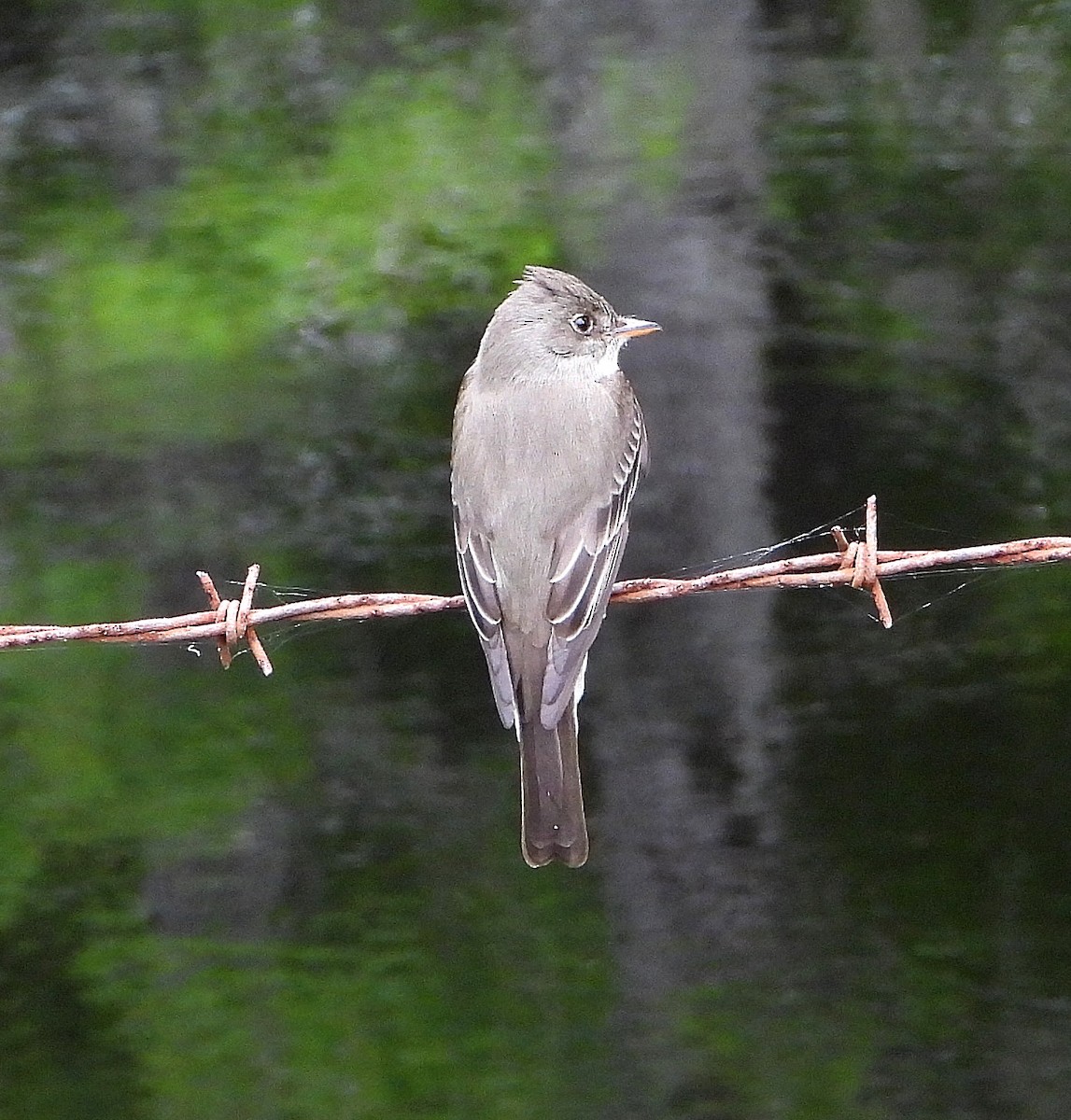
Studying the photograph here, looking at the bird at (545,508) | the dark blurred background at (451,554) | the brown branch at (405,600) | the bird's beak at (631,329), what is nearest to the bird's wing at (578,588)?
the bird at (545,508)

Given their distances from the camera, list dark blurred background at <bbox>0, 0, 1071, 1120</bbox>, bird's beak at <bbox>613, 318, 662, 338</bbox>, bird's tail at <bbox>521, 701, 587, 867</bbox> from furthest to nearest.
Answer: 1. dark blurred background at <bbox>0, 0, 1071, 1120</bbox>
2. bird's beak at <bbox>613, 318, 662, 338</bbox>
3. bird's tail at <bbox>521, 701, 587, 867</bbox>

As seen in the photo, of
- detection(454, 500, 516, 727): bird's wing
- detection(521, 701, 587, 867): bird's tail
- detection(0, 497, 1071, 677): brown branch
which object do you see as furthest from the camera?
detection(454, 500, 516, 727): bird's wing

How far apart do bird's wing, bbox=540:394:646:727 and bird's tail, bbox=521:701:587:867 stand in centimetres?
8

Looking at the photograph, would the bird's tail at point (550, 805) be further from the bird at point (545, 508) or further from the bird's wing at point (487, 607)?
the bird's wing at point (487, 607)

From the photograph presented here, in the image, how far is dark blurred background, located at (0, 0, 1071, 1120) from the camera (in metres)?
10.4

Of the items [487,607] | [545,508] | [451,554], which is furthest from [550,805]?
[451,554]

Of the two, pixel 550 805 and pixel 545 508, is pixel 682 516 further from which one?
pixel 550 805

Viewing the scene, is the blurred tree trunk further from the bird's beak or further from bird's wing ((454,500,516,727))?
bird's wing ((454,500,516,727))

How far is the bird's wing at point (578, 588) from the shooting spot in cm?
479

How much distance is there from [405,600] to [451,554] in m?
9.21

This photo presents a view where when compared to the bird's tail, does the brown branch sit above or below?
above

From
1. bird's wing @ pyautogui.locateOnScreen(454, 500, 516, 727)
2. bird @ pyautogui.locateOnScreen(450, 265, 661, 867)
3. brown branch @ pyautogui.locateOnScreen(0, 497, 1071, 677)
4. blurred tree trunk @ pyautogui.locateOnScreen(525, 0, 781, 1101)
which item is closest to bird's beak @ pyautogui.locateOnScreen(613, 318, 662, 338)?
bird @ pyautogui.locateOnScreen(450, 265, 661, 867)

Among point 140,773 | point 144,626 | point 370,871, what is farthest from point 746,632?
point 144,626

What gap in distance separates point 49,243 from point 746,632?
300 inches
